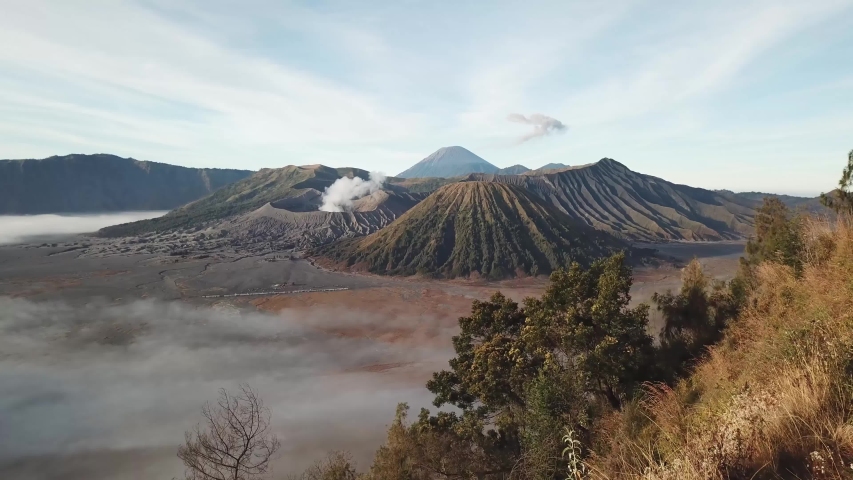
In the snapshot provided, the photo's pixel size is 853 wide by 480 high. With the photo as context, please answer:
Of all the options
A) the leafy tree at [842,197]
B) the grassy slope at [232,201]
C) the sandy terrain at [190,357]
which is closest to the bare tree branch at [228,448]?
the sandy terrain at [190,357]

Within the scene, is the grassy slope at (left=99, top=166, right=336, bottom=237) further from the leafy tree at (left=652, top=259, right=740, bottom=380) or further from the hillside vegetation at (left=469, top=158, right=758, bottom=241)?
the leafy tree at (left=652, top=259, right=740, bottom=380)

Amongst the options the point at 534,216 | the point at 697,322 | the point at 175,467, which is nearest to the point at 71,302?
the point at 175,467

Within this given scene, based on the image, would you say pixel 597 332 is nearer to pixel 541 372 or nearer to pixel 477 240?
pixel 541 372

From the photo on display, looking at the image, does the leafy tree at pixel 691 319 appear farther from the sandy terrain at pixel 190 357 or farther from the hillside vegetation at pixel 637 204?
the hillside vegetation at pixel 637 204

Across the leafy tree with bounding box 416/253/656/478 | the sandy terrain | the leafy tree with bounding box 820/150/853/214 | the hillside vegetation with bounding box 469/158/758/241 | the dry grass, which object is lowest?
the sandy terrain

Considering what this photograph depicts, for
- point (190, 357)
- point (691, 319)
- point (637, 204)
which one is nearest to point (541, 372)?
point (691, 319)

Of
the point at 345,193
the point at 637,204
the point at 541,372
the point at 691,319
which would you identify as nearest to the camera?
the point at 541,372

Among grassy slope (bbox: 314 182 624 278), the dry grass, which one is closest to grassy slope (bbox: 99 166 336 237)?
grassy slope (bbox: 314 182 624 278)
